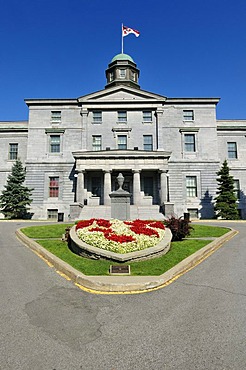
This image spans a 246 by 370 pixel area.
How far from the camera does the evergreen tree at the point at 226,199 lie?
96.2 feet

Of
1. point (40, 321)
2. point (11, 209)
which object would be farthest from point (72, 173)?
point (40, 321)

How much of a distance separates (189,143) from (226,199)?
353 inches

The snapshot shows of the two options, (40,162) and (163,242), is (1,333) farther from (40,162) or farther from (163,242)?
(40,162)

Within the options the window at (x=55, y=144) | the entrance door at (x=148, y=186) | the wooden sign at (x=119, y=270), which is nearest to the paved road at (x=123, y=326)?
the wooden sign at (x=119, y=270)

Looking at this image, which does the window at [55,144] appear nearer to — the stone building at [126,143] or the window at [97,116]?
the stone building at [126,143]

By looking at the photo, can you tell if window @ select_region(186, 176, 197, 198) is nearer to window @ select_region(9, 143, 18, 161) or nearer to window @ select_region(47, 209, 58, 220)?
window @ select_region(47, 209, 58, 220)

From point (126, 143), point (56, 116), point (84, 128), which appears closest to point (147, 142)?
point (126, 143)

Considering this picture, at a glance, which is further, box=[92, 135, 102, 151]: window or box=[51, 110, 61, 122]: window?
box=[51, 110, 61, 122]: window

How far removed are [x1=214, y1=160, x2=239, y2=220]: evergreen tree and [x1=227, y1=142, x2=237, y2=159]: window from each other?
5.47m

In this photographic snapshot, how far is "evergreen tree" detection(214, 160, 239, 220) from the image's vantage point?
2933 cm

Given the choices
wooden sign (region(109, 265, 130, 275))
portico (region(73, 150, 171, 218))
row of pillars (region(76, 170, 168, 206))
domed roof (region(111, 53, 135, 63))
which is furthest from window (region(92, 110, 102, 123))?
wooden sign (region(109, 265, 130, 275))

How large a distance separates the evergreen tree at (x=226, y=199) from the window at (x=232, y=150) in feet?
18.0

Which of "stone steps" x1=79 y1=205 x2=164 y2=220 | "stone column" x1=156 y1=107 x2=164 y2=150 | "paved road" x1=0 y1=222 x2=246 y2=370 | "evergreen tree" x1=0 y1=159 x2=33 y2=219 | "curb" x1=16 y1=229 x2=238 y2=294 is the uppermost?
"stone column" x1=156 y1=107 x2=164 y2=150

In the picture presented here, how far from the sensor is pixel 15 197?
30.3 m
